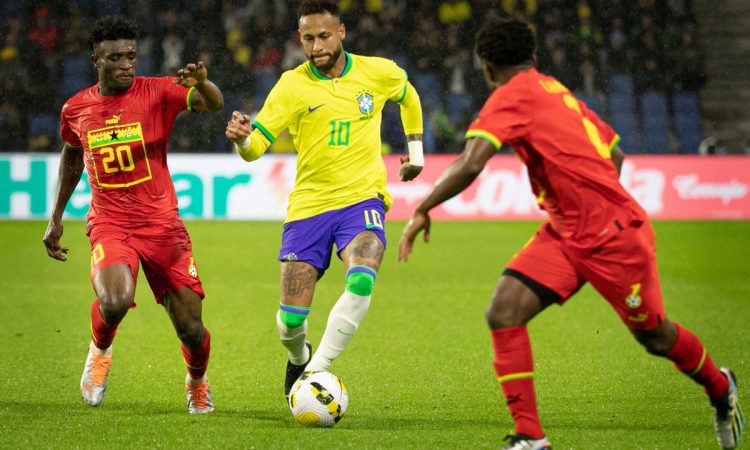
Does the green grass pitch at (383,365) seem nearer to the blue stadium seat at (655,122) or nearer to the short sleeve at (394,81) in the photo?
the short sleeve at (394,81)

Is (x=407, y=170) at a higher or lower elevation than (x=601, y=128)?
lower

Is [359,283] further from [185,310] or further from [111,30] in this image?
[111,30]

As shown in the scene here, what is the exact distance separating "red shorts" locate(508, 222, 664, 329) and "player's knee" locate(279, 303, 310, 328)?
5.45ft

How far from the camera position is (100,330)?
21.8ft

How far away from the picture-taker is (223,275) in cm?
1307

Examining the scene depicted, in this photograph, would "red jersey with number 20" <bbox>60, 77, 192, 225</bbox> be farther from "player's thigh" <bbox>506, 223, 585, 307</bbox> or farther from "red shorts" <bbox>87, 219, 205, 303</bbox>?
"player's thigh" <bbox>506, 223, 585, 307</bbox>

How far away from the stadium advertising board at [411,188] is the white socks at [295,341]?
458 inches

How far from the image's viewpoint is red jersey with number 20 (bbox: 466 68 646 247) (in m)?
4.96

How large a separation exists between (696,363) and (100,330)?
3.39m

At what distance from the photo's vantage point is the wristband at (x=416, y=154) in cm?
701

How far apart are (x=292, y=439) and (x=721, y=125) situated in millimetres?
19217

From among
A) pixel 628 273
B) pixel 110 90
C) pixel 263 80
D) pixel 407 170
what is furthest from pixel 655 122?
pixel 628 273

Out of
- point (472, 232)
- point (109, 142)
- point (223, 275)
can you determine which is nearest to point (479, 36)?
point (109, 142)

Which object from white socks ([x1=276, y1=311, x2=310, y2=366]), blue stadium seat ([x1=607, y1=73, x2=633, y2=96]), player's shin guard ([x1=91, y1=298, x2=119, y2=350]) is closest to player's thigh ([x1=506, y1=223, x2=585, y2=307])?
white socks ([x1=276, y1=311, x2=310, y2=366])
